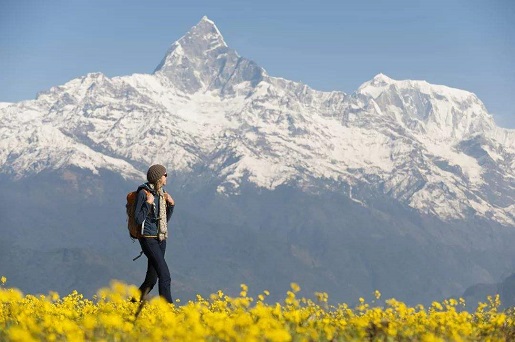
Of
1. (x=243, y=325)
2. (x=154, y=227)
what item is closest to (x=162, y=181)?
(x=154, y=227)

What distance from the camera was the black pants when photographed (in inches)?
536

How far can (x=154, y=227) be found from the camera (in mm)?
13859

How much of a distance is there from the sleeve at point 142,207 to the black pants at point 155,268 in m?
0.43

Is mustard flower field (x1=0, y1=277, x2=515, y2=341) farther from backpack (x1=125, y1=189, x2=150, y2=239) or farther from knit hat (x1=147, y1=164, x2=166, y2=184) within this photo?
knit hat (x1=147, y1=164, x2=166, y2=184)

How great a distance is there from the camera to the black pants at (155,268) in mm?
13617

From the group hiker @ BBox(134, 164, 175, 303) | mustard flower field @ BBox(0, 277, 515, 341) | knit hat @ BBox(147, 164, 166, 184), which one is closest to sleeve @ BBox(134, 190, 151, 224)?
hiker @ BBox(134, 164, 175, 303)

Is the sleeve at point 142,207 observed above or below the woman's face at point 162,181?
below

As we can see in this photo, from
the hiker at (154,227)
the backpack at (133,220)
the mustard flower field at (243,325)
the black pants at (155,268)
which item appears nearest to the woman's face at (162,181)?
the hiker at (154,227)

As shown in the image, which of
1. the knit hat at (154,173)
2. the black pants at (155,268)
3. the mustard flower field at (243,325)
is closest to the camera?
the mustard flower field at (243,325)

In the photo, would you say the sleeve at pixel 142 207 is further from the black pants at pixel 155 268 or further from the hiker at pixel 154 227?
the black pants at pixel 155 268

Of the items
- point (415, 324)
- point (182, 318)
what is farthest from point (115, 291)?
point (415, 324)

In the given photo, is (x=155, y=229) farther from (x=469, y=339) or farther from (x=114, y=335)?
(x=469, y=339)

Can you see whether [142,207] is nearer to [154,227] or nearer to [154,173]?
[154,227]

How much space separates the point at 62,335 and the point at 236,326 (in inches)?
80.4
